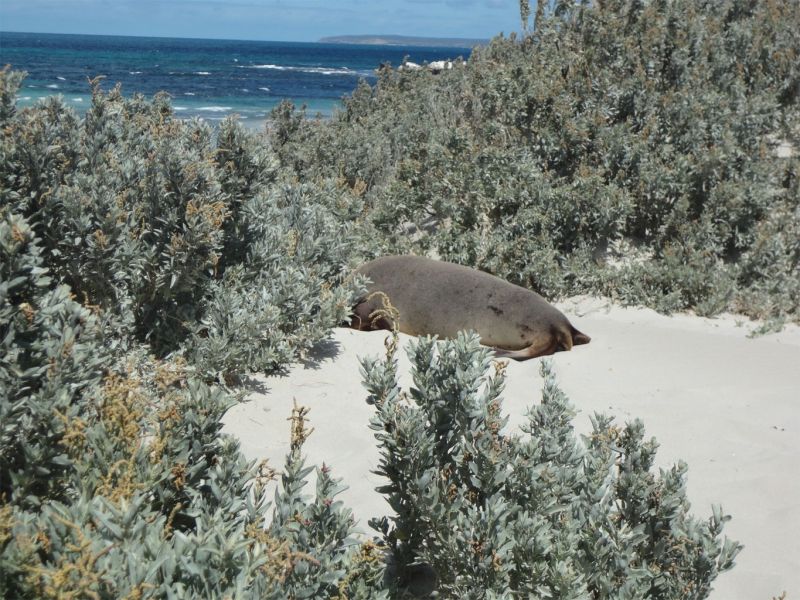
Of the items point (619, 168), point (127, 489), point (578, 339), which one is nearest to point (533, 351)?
point (578, 339)

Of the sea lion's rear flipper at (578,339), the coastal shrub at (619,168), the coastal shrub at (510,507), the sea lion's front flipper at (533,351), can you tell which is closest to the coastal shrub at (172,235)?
the sea lion's front flipper at (533,351)

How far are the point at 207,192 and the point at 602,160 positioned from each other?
4966 mm

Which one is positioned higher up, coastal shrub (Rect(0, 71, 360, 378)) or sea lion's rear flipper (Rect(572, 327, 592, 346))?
coastal shrub (Rect(0, 71, 360, 378))

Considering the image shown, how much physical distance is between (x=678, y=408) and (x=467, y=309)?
6.72 feet

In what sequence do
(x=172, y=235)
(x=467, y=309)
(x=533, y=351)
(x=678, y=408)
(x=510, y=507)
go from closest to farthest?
(x=510, y=507), (x=172, y=235), (x=678, y=408), (x=533, y=351), (x=467, y=309)

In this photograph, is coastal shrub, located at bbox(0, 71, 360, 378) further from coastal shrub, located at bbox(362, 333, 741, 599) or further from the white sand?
coastal shrub, located at bbox(362, 333, 741, 599)

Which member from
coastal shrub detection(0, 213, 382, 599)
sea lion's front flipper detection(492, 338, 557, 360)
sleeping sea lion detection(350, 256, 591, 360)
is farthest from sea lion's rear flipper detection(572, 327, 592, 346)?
coastal shrub detection(0, 213, 382, 599)

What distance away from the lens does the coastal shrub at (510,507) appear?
2635 millimetres

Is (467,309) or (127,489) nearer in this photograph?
(127,489)

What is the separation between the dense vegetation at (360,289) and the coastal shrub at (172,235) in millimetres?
20

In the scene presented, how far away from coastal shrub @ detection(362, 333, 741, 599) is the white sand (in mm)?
543

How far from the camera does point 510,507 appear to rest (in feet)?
8.98

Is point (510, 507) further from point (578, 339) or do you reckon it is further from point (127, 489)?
point (578, 339)

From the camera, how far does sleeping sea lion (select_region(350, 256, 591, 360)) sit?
6.25 meters
